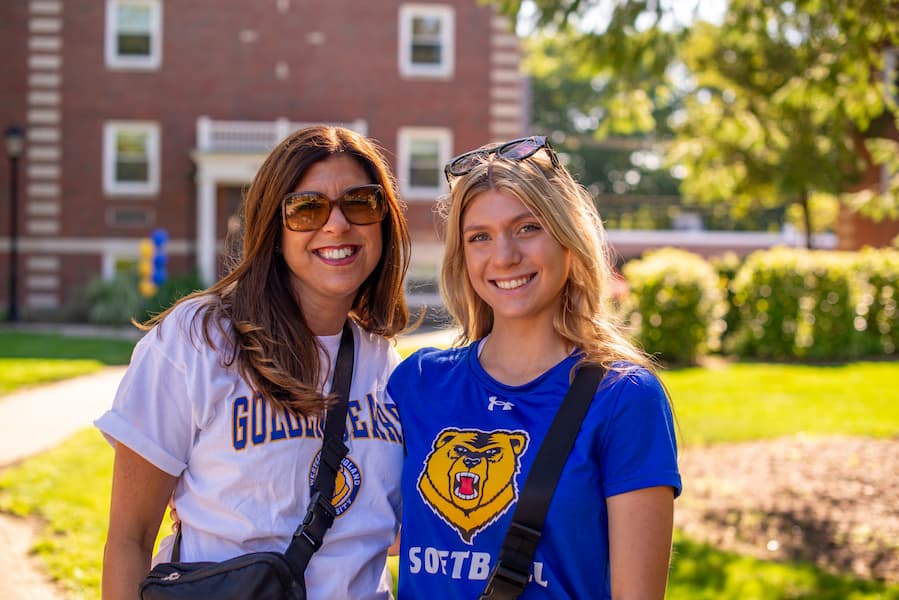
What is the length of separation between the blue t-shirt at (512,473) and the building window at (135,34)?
2139cm

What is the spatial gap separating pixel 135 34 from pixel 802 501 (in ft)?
65.4

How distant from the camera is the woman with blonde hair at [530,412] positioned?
1.99 meters

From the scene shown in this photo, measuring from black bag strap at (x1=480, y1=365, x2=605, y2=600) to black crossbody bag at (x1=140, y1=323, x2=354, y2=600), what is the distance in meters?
0.43

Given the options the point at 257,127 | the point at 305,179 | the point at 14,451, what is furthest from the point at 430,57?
the point at 305,179

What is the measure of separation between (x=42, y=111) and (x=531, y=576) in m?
22.3

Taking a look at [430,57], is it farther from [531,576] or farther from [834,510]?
[531,576]

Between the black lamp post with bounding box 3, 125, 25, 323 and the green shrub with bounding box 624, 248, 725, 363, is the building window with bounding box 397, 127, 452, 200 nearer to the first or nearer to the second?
the black lamp post with bounding box 3, 125, 25, 323

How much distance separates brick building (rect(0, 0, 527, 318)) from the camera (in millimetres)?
21375

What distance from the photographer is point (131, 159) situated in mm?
21703

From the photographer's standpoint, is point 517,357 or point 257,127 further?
point 257,127

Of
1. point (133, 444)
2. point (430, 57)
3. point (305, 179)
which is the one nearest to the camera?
point (133, 444)

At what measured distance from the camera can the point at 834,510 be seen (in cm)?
599

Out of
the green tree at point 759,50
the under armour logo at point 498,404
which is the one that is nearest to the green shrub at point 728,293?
the green tree at point 759,50

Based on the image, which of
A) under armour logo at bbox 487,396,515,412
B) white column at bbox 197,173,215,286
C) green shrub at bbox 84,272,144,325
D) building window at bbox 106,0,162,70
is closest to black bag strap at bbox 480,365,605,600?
under armour logo at bbox 487,396,515,412
